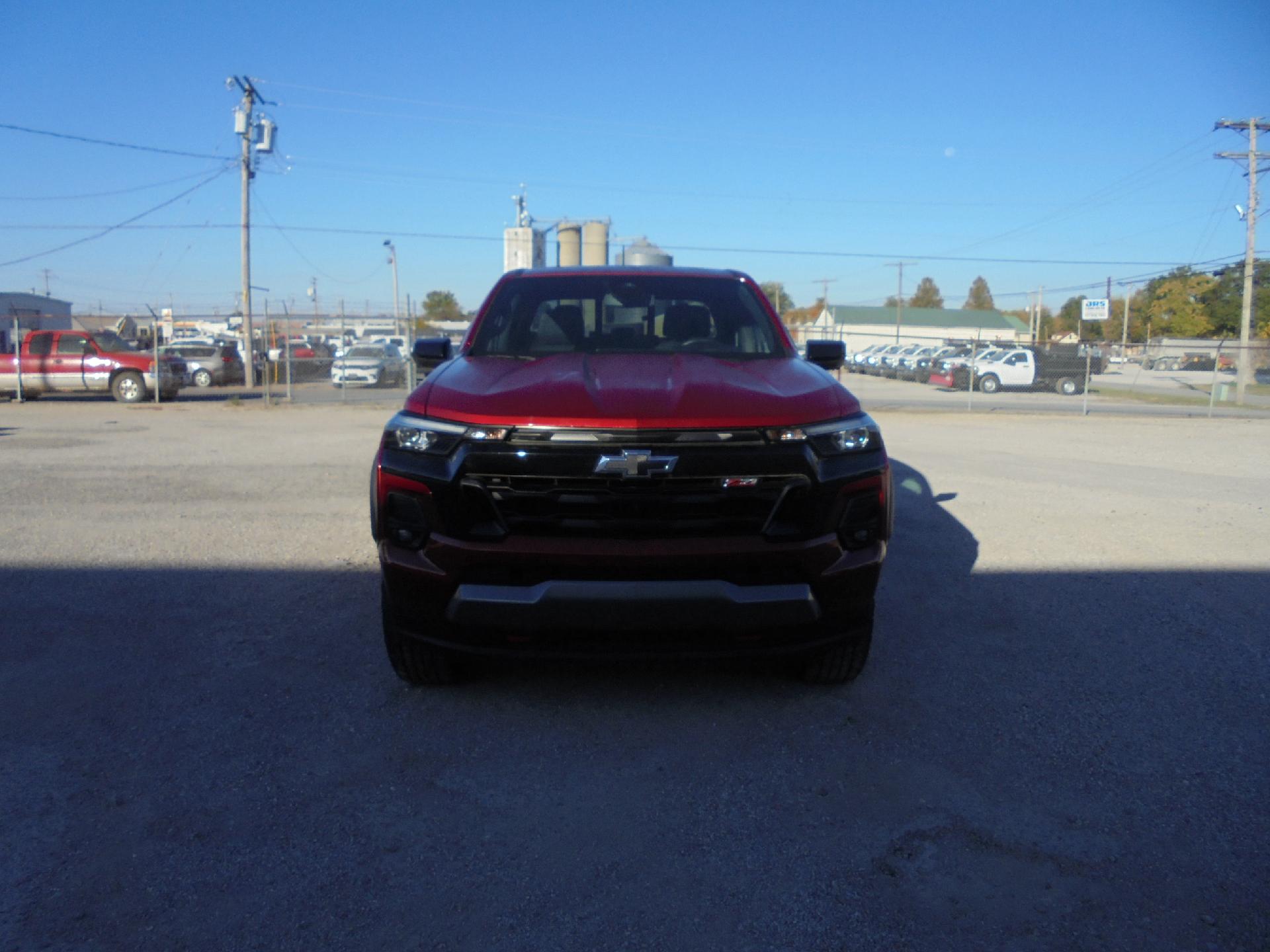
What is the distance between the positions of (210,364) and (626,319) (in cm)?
2736

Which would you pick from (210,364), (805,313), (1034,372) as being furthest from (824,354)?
(805,313)

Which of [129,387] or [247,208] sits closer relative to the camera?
[129,387]

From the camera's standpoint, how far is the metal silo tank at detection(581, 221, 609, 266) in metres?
24.2

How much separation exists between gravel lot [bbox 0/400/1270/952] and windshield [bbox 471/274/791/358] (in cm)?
161

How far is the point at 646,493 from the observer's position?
344 cm

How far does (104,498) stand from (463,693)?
20.3 feet

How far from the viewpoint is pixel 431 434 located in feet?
11.8

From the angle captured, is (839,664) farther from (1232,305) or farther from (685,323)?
(1232,305)

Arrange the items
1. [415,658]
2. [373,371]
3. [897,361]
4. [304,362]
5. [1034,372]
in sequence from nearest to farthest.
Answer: [415,658], [373,371], [1034,372], [304,362], [897,361]

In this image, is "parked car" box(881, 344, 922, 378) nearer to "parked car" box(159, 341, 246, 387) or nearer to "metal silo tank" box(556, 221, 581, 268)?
"metal silo tank" box(556, 221, 581, 268)

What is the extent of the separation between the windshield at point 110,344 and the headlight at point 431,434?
21.3 metres

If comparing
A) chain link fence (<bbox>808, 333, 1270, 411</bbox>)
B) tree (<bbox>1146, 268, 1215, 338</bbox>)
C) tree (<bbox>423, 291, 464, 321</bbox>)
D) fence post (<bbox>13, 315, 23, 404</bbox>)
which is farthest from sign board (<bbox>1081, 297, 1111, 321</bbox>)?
tree (<bbox>423, 291, 464, 321</bbox>)

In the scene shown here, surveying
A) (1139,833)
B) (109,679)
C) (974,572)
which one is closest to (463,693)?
(109,679)

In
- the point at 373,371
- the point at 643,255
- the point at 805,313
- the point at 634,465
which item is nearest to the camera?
the point at 634,465
